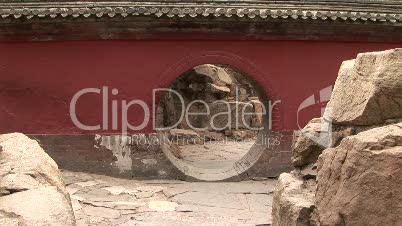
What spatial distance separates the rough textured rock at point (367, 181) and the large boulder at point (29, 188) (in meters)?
1.90

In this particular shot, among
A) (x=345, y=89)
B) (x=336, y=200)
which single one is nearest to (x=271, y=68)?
(x=345, y=89)

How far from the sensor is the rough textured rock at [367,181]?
2.77m

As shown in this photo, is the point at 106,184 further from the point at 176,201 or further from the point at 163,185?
the point at 176,201

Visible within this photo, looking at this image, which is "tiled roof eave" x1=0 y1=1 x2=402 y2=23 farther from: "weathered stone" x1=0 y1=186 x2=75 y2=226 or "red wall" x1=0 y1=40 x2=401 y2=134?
"weathered stone" x1=0 y1=186 x2=75 y2=226

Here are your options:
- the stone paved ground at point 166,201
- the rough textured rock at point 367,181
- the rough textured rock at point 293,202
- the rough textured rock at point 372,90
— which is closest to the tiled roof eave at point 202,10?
the stone paved ground at point 166,201

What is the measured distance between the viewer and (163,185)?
9.40 metres

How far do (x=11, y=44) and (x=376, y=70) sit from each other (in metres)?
8.40

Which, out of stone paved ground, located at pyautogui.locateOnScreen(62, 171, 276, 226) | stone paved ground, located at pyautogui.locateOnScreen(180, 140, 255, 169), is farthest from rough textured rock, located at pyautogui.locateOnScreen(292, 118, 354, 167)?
stone paved ground, located at pyautogui.locateOnScreen(180, 140, 255, 169)

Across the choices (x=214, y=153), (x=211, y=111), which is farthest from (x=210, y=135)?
(x=214, y=153)

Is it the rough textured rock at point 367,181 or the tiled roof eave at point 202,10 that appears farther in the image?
the tiled roof eave at point 202,10

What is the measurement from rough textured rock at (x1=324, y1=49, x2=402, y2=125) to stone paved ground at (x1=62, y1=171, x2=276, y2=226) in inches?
139

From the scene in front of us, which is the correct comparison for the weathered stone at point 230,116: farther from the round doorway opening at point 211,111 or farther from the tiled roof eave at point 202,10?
the tiled roof eave at point 202,10

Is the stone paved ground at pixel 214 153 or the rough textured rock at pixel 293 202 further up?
the rough textured rock at pixel 293 202

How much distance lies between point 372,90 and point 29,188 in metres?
2.86
